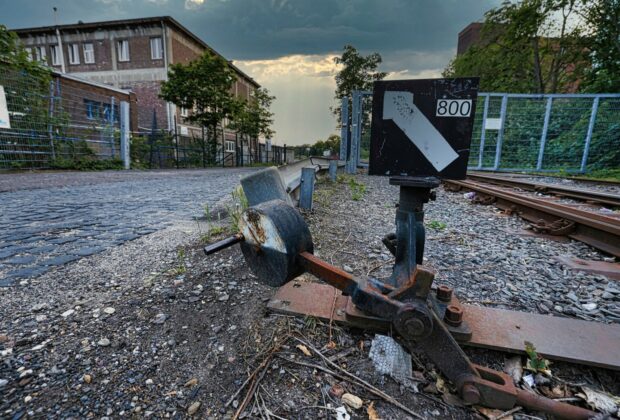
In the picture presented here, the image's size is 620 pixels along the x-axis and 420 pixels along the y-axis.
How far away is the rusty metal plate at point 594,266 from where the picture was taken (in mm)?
2016

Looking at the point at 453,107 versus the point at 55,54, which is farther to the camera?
the point at 55,54

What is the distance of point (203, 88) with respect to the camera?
17.6m

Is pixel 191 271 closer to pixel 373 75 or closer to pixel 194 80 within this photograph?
pixel 194 80

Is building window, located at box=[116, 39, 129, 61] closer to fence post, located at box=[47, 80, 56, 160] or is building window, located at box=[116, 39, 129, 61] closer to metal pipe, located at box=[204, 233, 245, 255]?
fence post, located at box=[47, 80, 56, 160]

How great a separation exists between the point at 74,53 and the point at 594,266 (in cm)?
3470

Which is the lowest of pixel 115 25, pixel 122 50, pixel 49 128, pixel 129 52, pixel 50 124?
pixel 49 128

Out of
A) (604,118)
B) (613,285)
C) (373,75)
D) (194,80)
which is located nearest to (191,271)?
(613,285)

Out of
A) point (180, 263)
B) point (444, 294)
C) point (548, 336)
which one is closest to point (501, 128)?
point (548, 336)

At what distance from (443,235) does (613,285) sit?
123cm

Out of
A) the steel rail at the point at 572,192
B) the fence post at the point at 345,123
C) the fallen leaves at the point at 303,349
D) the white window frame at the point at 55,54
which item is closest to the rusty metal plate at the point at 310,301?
the fallen leaves at the point at 303,349

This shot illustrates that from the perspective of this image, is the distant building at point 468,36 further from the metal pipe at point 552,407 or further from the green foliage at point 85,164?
the metal pipe at point 552,407

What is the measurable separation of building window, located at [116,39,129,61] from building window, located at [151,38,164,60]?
245cm

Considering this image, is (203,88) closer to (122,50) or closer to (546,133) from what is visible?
(122,50)

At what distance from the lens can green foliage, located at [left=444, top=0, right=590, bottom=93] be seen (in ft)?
48.5
